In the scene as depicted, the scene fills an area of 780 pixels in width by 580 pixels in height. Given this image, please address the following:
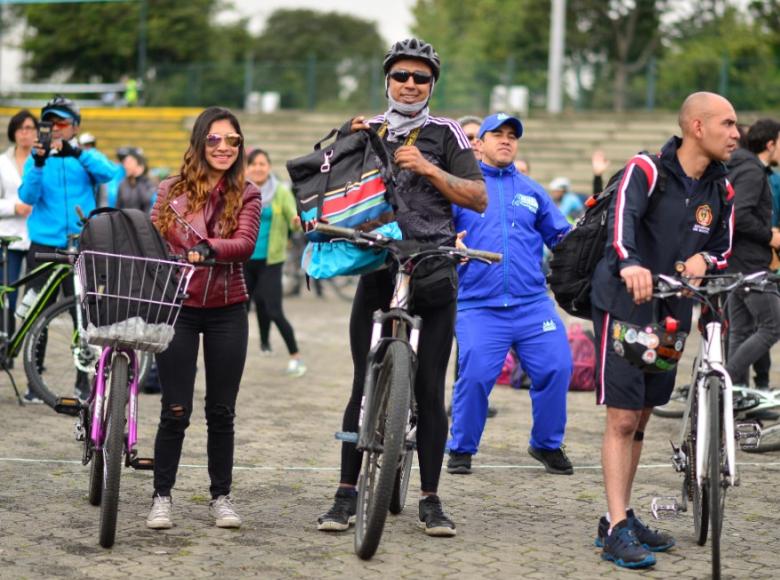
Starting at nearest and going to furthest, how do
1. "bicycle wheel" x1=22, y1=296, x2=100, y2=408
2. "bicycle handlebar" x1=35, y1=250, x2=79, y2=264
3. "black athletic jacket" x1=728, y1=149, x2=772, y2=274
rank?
"bicycle handlebar" x1=35, y1=250, x2=79, y2=264
"black athletic jacket" x1=728, y1=149, x2=772, y2=274
"bicycle wheel" x1=22, y1=296, x2=100, y2=408

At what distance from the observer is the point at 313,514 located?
668 centimetres

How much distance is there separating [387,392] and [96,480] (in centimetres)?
160

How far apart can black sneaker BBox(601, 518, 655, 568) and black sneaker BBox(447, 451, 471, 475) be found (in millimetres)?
1968

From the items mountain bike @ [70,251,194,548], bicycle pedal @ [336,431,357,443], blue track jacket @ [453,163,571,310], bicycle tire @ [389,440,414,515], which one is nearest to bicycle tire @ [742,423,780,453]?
blue track jacket @ [453,163,571,310]

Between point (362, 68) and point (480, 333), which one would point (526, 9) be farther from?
point (480, 333)

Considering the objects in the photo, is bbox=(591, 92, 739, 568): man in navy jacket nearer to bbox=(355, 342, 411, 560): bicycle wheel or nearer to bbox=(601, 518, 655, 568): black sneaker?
bbox=(601, 518, 655, 568): black sneaker

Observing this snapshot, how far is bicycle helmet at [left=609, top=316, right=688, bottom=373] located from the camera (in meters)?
5.72

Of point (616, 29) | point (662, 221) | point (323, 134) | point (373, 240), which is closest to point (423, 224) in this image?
point (373, 240)

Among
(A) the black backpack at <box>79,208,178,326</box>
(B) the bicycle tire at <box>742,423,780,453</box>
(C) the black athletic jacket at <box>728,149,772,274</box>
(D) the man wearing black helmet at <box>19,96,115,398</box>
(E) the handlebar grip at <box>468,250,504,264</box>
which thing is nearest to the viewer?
(E) the handlebar grip at <box>468,250,504,264</box>

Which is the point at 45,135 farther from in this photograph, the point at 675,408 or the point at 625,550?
the point at 625,550

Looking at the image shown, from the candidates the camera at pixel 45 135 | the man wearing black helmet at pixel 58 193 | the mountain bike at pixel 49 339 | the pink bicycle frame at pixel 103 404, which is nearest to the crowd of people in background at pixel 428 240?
the pink bicycle frame at pixel 103 404

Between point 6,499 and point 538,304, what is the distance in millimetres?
3164

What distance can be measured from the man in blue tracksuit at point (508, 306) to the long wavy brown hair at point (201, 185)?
1.99 m

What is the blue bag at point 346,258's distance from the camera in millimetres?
5980
